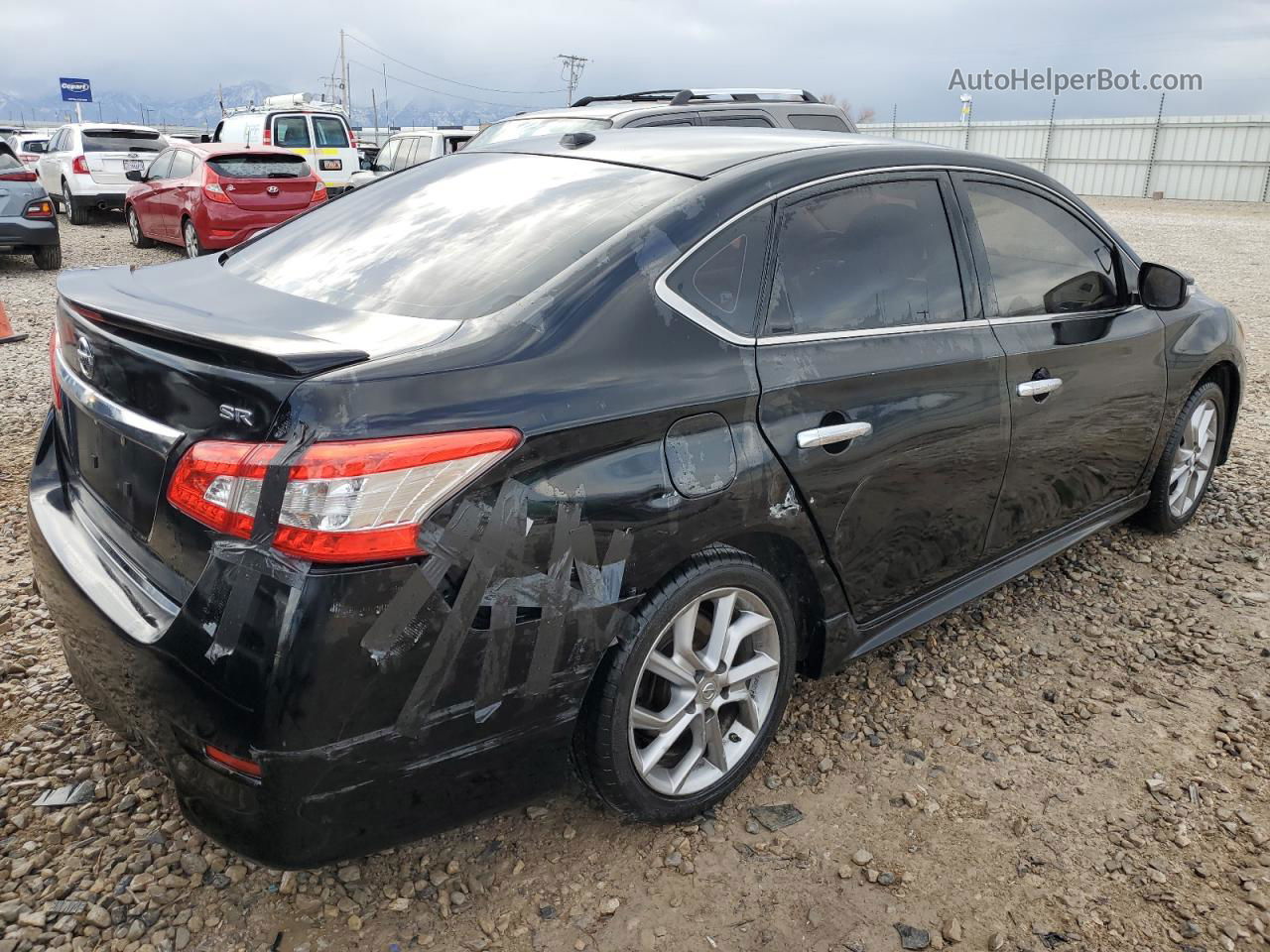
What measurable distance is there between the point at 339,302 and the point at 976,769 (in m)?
2.16

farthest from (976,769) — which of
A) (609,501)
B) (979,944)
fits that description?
(609,501)

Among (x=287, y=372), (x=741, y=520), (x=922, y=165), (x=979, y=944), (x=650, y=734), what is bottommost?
(x=979, y=944)

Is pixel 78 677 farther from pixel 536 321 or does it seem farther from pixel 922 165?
pixel 922 165

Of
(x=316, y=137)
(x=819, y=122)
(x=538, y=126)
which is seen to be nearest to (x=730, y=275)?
(x=538, y=126)

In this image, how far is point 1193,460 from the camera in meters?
4.33

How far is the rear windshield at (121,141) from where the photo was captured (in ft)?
53.1

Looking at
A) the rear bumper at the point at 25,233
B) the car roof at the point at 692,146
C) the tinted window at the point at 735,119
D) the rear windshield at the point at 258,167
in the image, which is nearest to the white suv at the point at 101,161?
the rear windshield at the point at 258,167

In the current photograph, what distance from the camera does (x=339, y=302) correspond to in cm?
236

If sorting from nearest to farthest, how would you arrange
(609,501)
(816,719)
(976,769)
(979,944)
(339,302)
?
(609,501), (979,944), (339,302), (976,769), (816,719)

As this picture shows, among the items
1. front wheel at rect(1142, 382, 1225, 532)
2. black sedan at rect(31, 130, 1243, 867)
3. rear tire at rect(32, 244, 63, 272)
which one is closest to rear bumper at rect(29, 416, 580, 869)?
black sedan at rect(31, 130, 1243, 867)

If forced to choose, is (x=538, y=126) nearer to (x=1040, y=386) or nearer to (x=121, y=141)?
(x=1040, y=386)

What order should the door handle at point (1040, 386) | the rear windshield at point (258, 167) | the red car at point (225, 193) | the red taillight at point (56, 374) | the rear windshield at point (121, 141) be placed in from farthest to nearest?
the rear windshield at point (121, 141) → the rear windshield at point (258, 167) → the red car at point (225, 193) → the door handle at point (1040, 386) → the red taillight at point (56, 374)

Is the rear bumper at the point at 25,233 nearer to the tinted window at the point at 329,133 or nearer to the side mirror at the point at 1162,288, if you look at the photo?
the tinted window at the point at 329,133

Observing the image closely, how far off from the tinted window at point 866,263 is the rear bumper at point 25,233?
36.9ft
